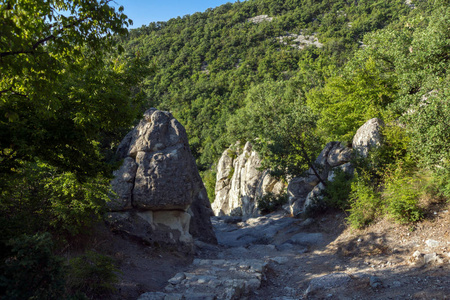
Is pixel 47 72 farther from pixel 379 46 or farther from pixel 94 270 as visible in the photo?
pixel 379 46

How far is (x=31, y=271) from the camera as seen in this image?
12.6 ft

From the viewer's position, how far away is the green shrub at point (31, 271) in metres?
3.69

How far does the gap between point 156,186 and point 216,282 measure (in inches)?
185

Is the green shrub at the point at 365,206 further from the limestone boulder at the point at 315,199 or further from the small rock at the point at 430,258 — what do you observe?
the small rock at the point at 430,258

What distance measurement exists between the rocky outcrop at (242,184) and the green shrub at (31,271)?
1929 cm

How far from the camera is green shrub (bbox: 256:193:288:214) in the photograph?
2466 cm

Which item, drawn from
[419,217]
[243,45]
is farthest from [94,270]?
[243,45]

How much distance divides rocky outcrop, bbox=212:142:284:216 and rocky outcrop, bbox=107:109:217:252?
11663 mm

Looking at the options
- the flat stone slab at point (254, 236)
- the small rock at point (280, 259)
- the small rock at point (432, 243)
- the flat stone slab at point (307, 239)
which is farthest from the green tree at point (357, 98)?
the small rock at point (432, 243)

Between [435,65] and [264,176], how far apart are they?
18.0 meters

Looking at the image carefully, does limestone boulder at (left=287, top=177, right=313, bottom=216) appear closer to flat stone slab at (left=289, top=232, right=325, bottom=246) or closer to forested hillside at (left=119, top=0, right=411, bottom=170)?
flat stone slab at (left=289, top=232, right=325, bottom=246)

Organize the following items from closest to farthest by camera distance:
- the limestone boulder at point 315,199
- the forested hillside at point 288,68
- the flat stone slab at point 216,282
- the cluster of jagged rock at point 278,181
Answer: the flat stone slab at point 216,282 < the cluster of jagged rock at point 278,181 < the limestone boulder at point 315,199 < the forested hillside at point 288,68

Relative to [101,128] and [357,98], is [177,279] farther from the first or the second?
[357,98]

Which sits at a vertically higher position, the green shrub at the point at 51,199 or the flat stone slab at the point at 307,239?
the green shrub at the point at 51,199
